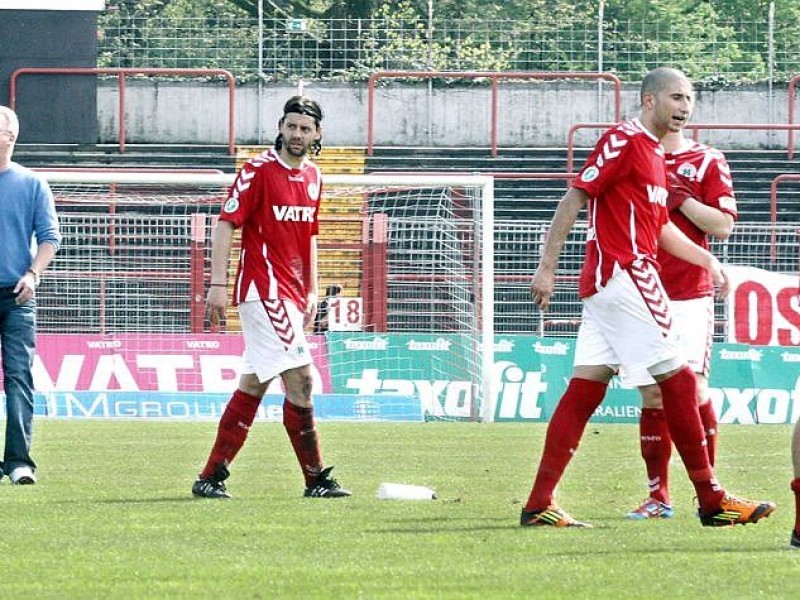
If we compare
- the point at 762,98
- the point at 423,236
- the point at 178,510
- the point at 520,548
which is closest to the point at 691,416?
the point at 520,548

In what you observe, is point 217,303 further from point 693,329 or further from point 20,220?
point 693,329

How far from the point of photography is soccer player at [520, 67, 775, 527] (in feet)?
26.9

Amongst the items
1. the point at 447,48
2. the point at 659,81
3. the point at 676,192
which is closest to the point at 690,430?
the point at 676,192

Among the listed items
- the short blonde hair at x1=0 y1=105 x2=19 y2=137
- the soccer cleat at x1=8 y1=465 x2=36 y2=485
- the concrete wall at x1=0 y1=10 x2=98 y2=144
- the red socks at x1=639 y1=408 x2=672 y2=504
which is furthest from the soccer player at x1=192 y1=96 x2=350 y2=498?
the concrete wall at x1=0 y1=10 x2=98 y2=144

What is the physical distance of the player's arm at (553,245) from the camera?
799 centimetres

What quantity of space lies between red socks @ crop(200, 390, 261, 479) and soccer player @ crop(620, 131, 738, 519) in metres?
2.10

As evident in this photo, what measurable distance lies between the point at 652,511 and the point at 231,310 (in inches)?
546

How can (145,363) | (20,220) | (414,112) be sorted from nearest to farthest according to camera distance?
(20,220)
(145,363)
(414,112)

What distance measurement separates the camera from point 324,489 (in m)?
9.82

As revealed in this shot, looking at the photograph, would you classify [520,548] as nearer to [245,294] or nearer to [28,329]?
[245,294]

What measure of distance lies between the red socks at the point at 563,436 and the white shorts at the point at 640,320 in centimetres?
25

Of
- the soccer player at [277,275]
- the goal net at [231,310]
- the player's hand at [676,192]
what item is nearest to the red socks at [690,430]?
the player's hand at [676,192]

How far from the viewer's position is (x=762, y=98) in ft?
110

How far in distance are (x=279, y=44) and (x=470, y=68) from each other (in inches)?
138
